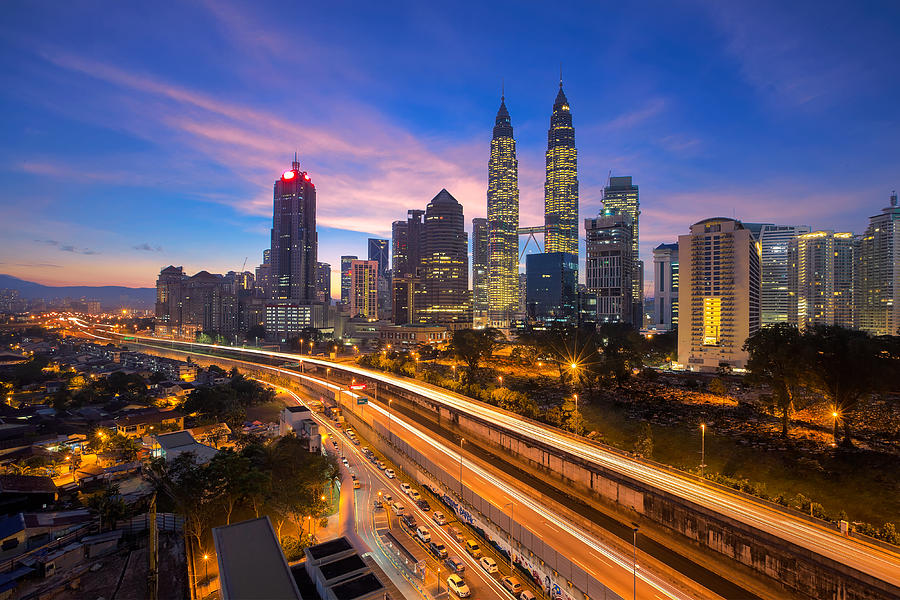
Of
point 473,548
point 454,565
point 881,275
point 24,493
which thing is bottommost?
point 454,565

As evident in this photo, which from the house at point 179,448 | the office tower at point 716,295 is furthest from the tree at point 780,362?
the house at point 179,448

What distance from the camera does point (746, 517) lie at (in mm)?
21594

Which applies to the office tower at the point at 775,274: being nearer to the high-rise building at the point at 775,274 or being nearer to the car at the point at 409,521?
the high-rise building at the point at 775,274

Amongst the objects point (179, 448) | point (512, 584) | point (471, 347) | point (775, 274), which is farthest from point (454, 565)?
point (775, 274)

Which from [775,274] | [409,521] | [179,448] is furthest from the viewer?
[775,274]

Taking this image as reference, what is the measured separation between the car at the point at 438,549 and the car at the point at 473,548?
1.46 m

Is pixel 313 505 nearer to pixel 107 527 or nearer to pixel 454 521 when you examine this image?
pixel 454 521

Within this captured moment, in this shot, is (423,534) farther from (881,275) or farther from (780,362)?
(881,275)

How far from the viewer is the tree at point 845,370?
3622 centimetres

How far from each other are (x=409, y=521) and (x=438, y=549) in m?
4.07

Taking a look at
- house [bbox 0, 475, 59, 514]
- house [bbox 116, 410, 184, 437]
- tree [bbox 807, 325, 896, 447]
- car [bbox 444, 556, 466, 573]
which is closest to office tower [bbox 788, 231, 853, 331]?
tree [bbox 807, 325, 896, 447]

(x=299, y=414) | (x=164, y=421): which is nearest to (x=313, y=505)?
(x=299, y=414)

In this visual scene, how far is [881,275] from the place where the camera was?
373 feet

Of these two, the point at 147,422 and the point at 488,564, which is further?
the point at 147,422
